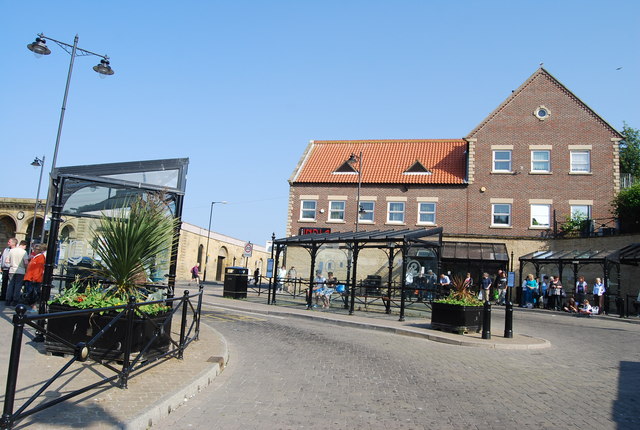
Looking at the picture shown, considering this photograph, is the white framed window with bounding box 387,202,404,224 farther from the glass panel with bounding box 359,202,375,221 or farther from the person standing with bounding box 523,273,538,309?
the person standing with bounding box 523,273,538,309

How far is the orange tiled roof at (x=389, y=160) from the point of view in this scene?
34.4 meters

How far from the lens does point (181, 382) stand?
6285 mm

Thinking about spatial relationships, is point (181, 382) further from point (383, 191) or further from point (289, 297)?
point (383, 191)

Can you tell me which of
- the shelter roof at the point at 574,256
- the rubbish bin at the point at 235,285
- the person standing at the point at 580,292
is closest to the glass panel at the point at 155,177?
the rubbish bin at the point at 235,285

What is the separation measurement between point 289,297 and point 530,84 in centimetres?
2155

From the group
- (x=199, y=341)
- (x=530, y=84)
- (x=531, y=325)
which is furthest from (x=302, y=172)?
(x=199, y=341)

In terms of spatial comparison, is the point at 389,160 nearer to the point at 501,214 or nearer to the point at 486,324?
the point at 501,214

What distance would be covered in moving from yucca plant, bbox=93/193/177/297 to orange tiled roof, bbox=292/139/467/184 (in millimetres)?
27486

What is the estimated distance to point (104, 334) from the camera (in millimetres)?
6633

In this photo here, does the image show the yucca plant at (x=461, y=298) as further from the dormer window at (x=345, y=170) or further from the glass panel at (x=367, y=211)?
the dormer window at (x=345, y=170)

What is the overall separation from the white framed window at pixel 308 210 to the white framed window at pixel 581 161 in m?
17.2

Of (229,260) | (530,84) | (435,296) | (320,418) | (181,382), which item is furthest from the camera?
(229,260)

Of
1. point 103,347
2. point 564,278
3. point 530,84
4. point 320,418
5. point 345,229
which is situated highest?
point 530,84

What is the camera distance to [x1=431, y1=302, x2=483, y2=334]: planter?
42.8 ft
